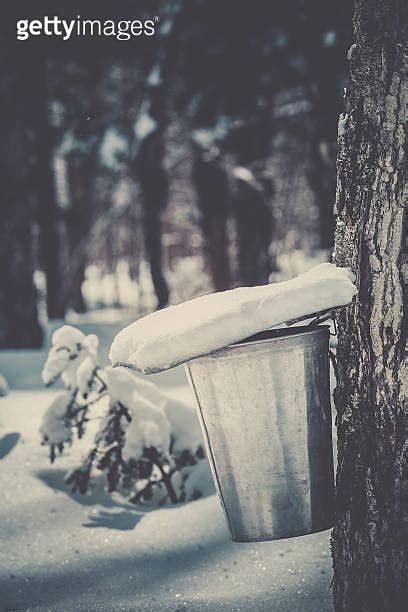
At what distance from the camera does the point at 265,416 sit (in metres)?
1.63

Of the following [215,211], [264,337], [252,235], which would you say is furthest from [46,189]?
[264,337]

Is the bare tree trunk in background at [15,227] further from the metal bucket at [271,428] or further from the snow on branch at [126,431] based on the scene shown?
the metal bucket at [271,428]

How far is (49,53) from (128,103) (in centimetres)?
152

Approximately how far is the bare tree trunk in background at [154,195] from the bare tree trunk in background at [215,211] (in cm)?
75

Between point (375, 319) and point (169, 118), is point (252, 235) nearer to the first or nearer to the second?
point (169, 118)

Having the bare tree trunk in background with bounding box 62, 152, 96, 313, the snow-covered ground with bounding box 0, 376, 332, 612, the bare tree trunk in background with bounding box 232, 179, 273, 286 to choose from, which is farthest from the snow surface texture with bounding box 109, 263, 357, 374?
the bare tree trunk in background with bounding box 62, 152, 96, 313

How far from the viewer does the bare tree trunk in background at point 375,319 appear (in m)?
1.46

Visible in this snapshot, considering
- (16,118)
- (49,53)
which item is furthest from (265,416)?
(49,53)

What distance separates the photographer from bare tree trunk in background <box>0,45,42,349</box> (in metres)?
5.33

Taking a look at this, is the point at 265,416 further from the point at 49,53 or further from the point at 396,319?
the point at 49,53

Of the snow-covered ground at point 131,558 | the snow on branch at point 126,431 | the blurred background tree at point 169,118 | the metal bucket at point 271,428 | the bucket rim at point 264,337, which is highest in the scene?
the blurred background tree at point 169,118

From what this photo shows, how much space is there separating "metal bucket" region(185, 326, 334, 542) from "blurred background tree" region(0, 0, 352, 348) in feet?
13.0

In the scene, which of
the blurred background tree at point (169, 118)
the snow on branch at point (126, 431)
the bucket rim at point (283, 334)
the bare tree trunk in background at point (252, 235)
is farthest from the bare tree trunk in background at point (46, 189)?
the bucket rim at point (283, 334)

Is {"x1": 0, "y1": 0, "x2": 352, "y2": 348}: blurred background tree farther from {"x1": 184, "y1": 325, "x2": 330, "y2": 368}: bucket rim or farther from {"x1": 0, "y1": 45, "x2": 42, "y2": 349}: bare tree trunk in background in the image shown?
{"x1": 184, "y1": 325, "x2": 330, "y2": 368}: bucket rim
